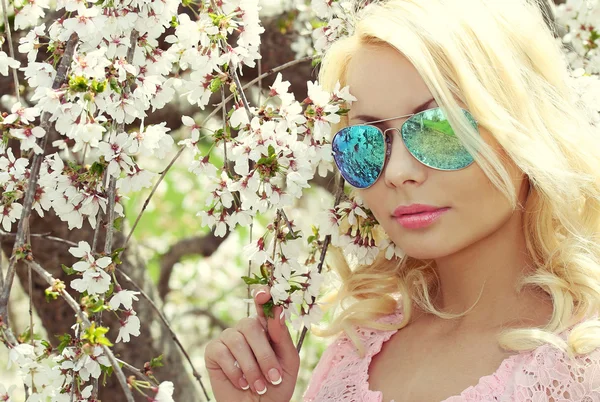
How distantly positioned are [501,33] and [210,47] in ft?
1.91

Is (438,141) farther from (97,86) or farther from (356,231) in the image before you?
(97,86)

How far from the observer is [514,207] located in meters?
1.71

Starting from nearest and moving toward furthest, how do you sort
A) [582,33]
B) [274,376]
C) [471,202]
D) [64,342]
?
[64,342] → [471,202] → [274,376] → [582,33]

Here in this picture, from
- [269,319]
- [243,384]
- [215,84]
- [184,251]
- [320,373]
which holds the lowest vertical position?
[184,251]

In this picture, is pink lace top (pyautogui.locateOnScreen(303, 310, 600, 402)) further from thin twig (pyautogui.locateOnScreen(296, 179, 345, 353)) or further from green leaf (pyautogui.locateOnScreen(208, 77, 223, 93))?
green leaf (pyautogui.locateOnScreen(208, 77, 223, 93))

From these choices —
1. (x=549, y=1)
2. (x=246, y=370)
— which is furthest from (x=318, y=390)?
(x=549, y=1)

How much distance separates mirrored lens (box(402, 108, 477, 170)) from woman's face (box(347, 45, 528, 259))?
0.06 ft

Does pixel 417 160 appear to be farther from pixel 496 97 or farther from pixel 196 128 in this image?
pixel 196 128

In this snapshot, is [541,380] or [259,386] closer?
[541,380]

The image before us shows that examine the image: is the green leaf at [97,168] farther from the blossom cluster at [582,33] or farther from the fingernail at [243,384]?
the blossom cluster at [582,33]

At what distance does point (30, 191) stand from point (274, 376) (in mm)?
608

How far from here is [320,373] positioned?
2.05 meters

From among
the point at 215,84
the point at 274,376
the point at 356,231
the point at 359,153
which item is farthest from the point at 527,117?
the point at 274,376

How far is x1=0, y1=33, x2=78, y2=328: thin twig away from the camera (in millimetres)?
1543
